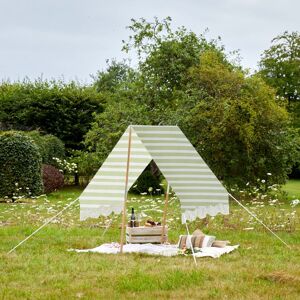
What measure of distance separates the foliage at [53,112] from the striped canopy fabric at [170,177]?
17.1m

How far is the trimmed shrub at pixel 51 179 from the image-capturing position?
20500 millimetres

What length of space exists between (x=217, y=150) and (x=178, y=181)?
10516 mm

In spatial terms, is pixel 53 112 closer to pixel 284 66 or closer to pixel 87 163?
pixel 87 163

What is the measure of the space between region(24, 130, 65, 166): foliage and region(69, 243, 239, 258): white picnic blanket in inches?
510

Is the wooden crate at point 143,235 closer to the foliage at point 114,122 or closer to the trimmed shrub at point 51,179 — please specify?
the trimmed shrub at point 51,179

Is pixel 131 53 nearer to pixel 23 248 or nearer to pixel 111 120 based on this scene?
pixel 111 120

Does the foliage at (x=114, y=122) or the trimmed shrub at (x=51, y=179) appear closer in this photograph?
the trimmed shrub at (x=51, y=179)

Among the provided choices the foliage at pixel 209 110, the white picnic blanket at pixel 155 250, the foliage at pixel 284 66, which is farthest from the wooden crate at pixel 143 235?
the foliage at pixel 284 66

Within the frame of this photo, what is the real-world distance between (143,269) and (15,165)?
10.9m

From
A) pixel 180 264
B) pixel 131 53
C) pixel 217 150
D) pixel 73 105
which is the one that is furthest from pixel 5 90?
pixel 180 264

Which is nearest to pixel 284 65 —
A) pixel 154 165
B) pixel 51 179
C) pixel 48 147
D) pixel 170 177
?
pixel 154 165

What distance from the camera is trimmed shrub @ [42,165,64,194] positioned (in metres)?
20.5

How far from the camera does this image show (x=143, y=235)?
9.87 m

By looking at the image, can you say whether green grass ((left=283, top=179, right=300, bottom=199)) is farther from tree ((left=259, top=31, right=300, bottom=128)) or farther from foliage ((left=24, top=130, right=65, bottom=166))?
foliage ((left=24, top=130, right=65, bottom=166))
